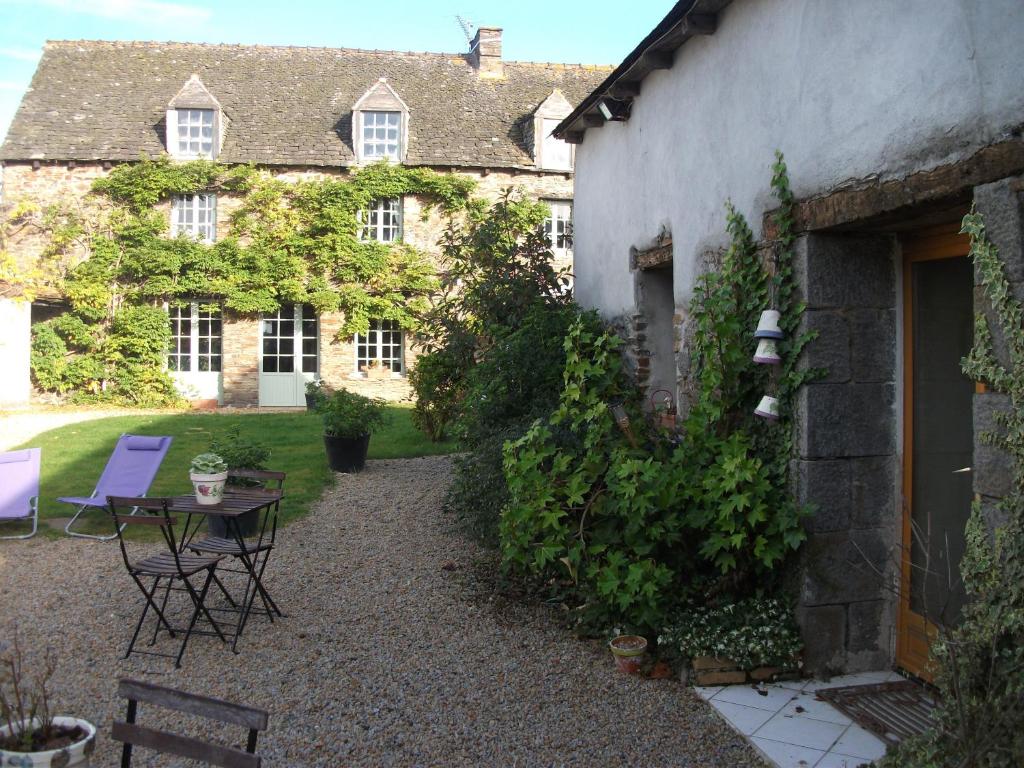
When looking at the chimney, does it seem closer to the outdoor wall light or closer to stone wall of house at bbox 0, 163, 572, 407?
stone wall of house at bbox 0, 163, 572, 407

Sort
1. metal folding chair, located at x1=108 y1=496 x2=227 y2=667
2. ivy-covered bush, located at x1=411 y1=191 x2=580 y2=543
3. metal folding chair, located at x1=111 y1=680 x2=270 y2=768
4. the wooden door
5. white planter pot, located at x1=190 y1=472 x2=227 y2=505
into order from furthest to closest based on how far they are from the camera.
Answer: ivy-covered bush, located at x1=411 y1=191 x2=580 y2=543
white planter pot, located at x1=190 y1=472 x2=227 y2=505
metal folding chair, located at x1=108 y1=496 x2=227 y2=667
the wooden door
metal folding chair, located at x1=111 y1=680 x2=270 y2=768

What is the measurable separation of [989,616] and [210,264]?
1661 cm

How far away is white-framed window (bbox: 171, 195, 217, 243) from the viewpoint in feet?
57.8

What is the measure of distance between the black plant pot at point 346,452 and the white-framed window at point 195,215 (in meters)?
9.32

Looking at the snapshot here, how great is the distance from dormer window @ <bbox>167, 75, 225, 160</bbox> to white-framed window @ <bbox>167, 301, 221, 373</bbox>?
3.11 meters

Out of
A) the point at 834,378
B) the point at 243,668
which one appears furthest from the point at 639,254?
the point at 243,668

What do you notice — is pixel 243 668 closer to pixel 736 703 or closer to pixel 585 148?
pixel 736 703

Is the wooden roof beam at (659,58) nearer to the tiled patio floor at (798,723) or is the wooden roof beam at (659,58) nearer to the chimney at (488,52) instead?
the tiled patio floor at (798,723)

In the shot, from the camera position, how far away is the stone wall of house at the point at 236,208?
55.9ft

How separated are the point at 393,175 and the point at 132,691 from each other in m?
16.1

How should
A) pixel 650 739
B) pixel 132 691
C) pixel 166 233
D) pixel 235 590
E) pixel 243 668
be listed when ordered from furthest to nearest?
pixel 166 233
pixel 235 590
pixel 243 668
pixel 650 739
pixel 132 691

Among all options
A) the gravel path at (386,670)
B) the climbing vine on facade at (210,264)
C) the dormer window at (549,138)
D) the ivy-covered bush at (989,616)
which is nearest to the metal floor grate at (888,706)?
the gravel path at (386,670)

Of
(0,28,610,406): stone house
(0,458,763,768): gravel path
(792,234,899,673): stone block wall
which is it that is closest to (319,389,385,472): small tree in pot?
(0,458,763,768): gravel path

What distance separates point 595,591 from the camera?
4.70m
